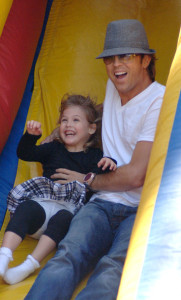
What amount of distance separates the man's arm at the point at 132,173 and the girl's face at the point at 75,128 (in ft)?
0.90

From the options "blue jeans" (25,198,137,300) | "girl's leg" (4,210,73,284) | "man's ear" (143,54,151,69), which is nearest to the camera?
"blue jeans" (25,198,137,300)

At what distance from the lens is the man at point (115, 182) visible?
1.33 metres

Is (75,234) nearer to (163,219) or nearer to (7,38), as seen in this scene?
(163,219)

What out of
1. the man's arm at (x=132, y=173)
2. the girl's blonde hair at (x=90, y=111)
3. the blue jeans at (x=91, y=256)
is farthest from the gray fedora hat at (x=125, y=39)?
the blue jeans at (x=91, y=256)

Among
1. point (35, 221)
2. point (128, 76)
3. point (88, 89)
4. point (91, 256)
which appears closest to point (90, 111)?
point (128, 76)

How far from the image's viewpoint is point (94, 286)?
1.27 metres

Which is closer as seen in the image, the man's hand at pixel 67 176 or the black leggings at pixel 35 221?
the black leggings at pixel 35 221

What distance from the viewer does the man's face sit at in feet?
5.82

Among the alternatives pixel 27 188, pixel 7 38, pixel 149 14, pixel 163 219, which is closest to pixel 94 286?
pixel 163 219

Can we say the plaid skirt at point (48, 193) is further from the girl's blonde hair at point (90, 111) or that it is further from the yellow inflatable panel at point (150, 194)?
the yellow inflatable panel at point (150, 194)

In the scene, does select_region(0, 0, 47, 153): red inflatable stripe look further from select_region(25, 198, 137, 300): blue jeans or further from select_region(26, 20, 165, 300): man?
select_region(25, 198, 137, 300): blue jeans

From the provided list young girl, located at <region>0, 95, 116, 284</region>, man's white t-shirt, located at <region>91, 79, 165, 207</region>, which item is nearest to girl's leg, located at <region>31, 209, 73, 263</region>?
young girl, located at <region>0, 95, 116, 284</region>

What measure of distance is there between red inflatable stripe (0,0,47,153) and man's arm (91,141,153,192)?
539mm

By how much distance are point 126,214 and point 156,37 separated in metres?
1.18
